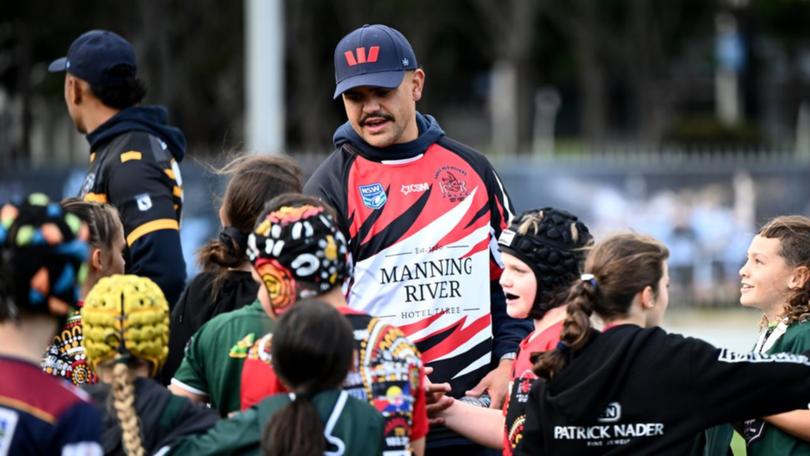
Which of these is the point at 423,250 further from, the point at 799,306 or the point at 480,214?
the point at 799,306

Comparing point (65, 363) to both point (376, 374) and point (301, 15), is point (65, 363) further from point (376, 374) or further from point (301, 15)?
point (301, 15)

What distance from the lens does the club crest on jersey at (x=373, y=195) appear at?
16.5ft

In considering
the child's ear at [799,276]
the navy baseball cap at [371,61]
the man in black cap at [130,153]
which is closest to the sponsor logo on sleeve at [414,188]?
the navy baseball cap at [371,61]

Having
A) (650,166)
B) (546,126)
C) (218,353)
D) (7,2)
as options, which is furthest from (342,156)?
(546,126)

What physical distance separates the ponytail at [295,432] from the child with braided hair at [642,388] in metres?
0.94

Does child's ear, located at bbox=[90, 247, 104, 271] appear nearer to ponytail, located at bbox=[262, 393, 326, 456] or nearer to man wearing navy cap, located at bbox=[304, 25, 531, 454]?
man wearing navy cap, located at bbox=[304, 25, 531, 454]

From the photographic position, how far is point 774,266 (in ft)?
16.8

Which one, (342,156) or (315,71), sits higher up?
(315,71)

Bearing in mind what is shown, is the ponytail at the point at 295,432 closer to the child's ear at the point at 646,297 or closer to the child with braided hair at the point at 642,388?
the child with braided hair at the point at 642,388

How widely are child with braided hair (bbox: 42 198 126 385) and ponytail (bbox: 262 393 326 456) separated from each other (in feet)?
4.28

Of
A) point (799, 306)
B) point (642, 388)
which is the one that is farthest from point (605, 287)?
point (799, 306)

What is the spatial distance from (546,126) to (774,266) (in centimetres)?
4975

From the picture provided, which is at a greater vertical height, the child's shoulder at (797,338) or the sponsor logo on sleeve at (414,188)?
the sponsor logo on sleeve at (414,188)

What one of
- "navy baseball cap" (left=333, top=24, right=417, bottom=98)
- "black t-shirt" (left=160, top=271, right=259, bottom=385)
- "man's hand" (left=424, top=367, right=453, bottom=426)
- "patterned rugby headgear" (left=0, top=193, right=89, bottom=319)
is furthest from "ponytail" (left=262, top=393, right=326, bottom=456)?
"navy baseball cap" (left=333, top=24, right=417, bottom=98)
